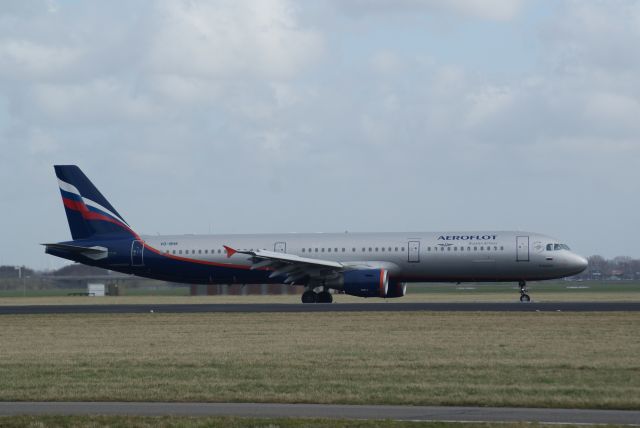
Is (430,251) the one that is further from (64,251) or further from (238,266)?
(64,251)

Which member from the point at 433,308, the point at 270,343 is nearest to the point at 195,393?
the point at 270,343

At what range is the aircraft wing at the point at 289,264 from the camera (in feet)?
164

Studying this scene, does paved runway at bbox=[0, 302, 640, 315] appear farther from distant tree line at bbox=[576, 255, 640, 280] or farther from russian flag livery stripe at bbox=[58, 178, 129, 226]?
distant tree line at bbox=[576, 255, 640, 280]

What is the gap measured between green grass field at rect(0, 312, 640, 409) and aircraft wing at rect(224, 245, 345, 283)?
12.2 metres

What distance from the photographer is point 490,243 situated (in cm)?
5072

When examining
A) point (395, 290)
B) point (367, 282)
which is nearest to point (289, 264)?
point (367, 282)

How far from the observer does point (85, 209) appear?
2176 inches

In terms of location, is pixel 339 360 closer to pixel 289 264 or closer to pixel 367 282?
pixel 367 282

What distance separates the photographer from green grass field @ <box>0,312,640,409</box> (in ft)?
58.9

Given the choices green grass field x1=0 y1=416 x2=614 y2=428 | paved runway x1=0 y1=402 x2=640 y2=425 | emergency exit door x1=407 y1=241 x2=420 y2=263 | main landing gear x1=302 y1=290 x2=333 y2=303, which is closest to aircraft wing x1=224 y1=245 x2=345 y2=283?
main landing gear x1=302 y1=290 x2=333 y2=303

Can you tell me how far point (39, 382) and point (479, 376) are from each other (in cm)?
833

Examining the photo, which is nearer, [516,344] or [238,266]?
[516,344]

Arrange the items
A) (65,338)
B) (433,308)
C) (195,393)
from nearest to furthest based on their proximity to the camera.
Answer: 1. (195,393)
2. (65,338)
3. (433,308)

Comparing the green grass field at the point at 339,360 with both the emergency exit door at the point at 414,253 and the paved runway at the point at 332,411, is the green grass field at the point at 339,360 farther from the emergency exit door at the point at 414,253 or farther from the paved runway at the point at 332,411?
the emergency exit door at the point at 414,253
